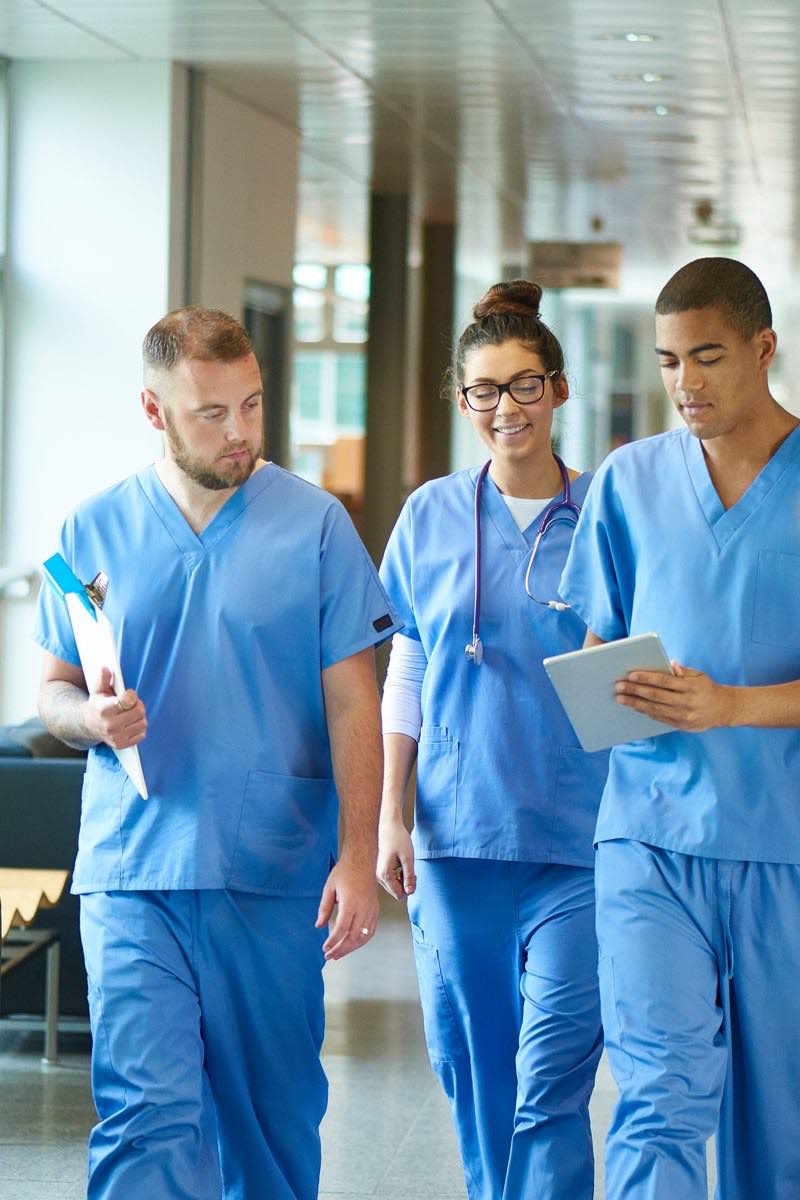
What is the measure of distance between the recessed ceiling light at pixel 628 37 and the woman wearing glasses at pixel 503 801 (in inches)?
149

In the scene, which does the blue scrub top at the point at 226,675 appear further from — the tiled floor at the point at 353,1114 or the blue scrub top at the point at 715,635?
the tiled floor at the point at 353,1114

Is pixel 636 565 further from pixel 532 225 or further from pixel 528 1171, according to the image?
pixel 532 225

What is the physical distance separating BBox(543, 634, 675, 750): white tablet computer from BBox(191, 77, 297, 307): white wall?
5.08 meters

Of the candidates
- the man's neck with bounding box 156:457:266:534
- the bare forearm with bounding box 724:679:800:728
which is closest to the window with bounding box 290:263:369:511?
the man's neck with bounding box 156:457:266:534

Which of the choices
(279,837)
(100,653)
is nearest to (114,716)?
(100,653)

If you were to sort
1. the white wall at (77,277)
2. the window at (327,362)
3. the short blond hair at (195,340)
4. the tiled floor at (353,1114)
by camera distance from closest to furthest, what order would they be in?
the short blond hair at (195,340), the tiled floor at (353,1114), the white wall at (77,277), the window at (327,362)

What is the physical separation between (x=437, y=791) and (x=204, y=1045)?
670 mm

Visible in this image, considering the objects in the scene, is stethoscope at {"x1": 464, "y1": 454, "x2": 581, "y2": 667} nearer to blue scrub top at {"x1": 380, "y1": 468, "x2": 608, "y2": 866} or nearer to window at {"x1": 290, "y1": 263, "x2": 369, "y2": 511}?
blue scrub top at {"x1": 380, "y1": 468, "x2": 608, "y2": 866}

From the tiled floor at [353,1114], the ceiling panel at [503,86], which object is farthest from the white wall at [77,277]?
the tiled floor at [353,1114]

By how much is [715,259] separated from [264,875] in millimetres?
1063

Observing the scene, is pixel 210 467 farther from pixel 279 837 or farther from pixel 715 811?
pixel 715 811

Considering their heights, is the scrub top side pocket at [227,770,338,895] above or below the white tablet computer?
below

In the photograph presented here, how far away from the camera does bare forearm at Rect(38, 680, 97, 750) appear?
2555mm

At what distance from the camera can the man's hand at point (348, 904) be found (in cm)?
254
